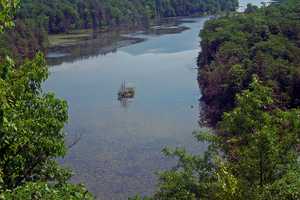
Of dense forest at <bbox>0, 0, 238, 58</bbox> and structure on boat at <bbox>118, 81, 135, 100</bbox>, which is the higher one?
dense forest at <bbox>0, 0, 238, 58</bbox>

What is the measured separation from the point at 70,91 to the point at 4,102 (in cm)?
4187

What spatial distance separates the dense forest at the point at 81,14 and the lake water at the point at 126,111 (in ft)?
17.1

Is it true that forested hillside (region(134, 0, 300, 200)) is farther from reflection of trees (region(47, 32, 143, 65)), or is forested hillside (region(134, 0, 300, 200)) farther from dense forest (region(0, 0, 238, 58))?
reflection of trees (region(47, 32, 143, 65))

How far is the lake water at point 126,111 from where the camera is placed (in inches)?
1131

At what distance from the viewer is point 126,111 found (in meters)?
42.2

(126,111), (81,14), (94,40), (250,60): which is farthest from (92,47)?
(250,60)

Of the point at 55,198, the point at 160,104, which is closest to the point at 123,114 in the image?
the point at 160,104

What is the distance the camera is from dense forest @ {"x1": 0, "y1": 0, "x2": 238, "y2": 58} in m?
67.6

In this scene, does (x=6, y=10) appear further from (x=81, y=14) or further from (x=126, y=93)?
(x=81, y=14)

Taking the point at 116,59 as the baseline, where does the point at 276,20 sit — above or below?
above

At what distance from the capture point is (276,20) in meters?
55.7

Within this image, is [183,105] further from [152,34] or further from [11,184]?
[152,34]

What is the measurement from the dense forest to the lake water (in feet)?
17.1

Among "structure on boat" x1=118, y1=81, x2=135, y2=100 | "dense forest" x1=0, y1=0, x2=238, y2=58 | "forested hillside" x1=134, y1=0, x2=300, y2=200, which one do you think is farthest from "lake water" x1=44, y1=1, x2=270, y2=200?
"forested hillside" x1=134, y1=0, x2=300, y2=200
